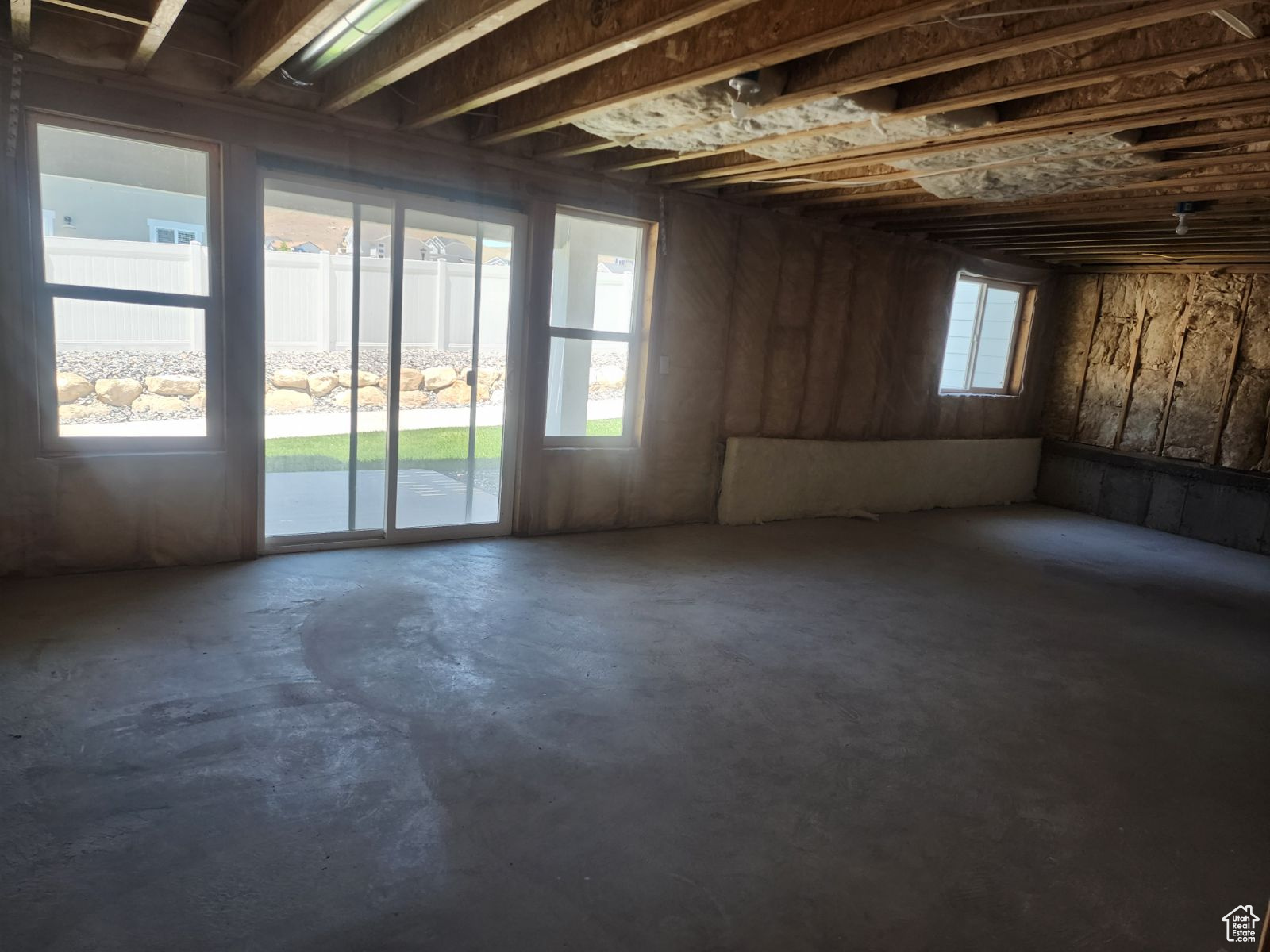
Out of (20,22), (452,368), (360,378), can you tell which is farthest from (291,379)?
(20,22)

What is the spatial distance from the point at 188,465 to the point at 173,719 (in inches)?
83.8

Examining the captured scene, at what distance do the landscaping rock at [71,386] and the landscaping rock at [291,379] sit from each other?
38.3 inches

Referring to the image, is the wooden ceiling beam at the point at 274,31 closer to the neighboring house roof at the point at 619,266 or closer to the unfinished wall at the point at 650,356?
the unfinished wall at the point at 650,356

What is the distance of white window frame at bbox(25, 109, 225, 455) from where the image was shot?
13.4ft

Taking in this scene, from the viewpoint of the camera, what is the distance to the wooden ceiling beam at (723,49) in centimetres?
269

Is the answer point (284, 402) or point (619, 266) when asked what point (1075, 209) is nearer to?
point (619, 266)

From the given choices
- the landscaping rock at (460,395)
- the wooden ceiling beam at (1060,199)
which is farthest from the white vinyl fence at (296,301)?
the wooden ceiling beam at (1060,199)

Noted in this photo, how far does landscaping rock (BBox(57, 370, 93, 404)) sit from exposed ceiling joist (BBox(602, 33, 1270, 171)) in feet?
13.1

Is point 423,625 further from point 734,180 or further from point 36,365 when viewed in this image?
point 734,180

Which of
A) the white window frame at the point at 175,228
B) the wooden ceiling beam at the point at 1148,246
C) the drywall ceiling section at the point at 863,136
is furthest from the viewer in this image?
the wooden ceiling beam at the point at 1148,246

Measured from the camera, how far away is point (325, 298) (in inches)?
194

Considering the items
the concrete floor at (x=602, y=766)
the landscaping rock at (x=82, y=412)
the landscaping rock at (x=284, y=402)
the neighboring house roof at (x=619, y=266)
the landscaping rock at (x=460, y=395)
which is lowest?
the concrete floor at (x=602, y=766)

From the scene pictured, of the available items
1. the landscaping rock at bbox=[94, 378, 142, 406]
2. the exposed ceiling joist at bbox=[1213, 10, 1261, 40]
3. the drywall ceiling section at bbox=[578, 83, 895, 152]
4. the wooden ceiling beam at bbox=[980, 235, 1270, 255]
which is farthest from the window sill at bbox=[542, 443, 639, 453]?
the exposed ceiling joist at bbox=[1213, 10, 1261, 40]

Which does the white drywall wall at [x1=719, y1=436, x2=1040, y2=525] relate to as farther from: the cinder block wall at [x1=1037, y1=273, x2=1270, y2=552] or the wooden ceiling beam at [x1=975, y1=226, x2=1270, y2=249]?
the wooden ceiling beam at [x1=975, y1=226, x2=1270, y2=249]
